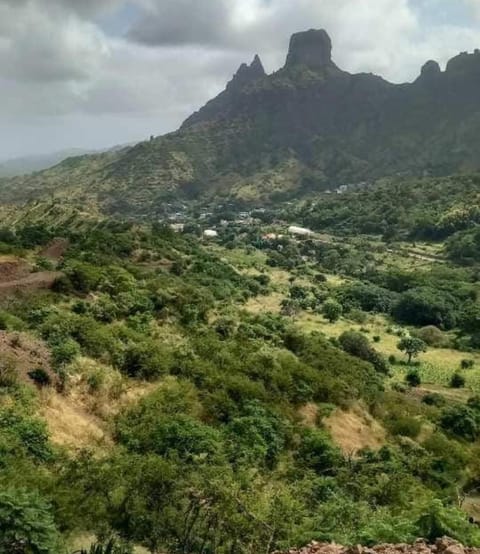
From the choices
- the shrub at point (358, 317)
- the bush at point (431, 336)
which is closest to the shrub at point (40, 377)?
the bush at point (431, 336)

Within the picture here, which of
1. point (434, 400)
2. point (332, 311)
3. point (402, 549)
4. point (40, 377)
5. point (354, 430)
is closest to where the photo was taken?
point (402, 549)

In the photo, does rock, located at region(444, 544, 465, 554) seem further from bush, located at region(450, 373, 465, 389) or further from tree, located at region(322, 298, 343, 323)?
tree, located at region(322, 298, 343, 323)

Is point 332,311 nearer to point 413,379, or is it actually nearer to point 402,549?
point 413,379

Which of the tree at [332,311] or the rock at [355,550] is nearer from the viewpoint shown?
the rock at [355,550]

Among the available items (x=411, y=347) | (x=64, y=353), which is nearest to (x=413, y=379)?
(x=411, y=347)

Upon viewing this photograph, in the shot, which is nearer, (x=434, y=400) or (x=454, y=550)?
(x=454, y=550)

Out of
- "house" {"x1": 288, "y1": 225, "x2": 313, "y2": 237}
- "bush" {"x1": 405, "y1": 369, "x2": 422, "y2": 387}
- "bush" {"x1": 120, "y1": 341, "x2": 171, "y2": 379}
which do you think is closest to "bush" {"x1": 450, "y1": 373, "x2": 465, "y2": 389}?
"bush" {"x1": 405, "y1": 369, "x2": 422, "y2": 387}

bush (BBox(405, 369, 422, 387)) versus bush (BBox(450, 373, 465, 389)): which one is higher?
bush (BBox(405, 369, 422, 387))

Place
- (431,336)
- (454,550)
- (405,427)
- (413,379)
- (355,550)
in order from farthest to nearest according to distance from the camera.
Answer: (431,336) < (413,379) < (405,427) < (355,550) < (454,550)

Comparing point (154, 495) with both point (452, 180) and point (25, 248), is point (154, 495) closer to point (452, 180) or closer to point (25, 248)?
point (25, 248)

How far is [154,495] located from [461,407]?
22825 mm

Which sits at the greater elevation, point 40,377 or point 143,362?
point 40,377

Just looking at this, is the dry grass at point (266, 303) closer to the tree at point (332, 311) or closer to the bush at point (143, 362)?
the tree at point (332, 311)

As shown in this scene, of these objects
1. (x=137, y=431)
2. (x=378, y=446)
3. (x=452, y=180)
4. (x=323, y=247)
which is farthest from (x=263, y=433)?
(x=452, y=180)
